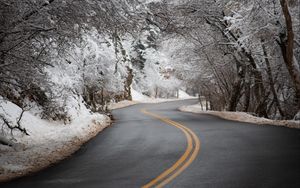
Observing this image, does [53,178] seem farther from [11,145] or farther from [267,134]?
[267,134]

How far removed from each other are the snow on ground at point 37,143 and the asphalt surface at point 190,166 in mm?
576

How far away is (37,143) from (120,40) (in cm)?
438

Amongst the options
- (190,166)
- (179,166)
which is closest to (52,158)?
(179,166)

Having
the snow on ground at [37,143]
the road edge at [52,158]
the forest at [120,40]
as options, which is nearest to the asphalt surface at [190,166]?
the road edge at [52,158]

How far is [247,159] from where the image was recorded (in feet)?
31.6

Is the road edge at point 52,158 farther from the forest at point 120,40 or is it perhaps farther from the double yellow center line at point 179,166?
the double yellow center line at point 179,166

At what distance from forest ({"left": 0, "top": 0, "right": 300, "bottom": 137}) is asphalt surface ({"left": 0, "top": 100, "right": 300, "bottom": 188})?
2.67 metres

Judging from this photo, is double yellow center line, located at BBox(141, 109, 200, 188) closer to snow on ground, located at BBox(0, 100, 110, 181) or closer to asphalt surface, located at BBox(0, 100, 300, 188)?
asphalt surface, located at BBox(0, 100, 300, 188)

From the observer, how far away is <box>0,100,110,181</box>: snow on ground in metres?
10.5

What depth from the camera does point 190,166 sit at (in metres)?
9.09

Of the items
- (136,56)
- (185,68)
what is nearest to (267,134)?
(185,68)

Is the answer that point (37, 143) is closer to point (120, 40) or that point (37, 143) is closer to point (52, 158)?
point (52, 158)

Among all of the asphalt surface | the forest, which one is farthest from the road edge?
the forest

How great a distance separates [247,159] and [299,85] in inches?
355
